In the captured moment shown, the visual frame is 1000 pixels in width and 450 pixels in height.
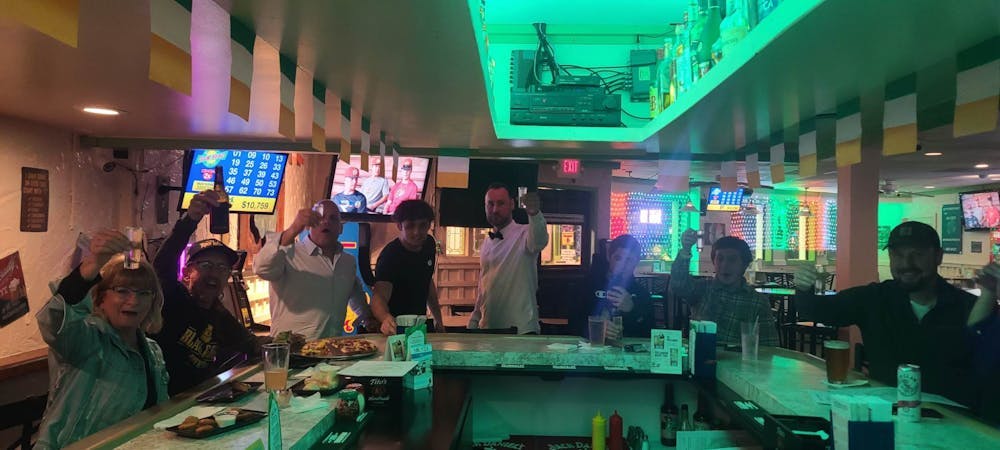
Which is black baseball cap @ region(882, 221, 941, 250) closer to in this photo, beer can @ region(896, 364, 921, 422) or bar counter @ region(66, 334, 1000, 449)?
bar counter @ region(66, 334, 1000, 449)

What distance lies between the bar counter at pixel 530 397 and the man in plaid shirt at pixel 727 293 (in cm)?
40

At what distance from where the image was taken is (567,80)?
3.27 m

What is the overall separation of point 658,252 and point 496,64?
10.2 meters

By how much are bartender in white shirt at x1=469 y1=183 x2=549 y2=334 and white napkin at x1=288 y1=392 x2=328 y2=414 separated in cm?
201

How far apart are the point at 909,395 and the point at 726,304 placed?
1.51 metres

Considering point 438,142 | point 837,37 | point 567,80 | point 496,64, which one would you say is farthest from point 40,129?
point 837,37

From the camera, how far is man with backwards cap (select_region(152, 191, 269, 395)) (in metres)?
2.71

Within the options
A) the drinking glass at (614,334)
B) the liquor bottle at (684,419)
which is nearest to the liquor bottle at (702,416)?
the liquor bottle at (684,419)

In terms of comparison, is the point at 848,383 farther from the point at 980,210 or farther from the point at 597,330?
the point at 980,210

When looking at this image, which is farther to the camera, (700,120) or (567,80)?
(567,80)

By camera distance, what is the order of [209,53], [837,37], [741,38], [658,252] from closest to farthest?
[837,37]
[741,38]
[209,53]
[658,252]

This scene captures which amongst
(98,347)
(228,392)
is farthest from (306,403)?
(98,347)

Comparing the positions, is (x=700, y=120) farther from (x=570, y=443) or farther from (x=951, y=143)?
(x=951, y=143)

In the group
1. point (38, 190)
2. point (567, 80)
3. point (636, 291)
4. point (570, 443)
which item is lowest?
point (570, 443)
